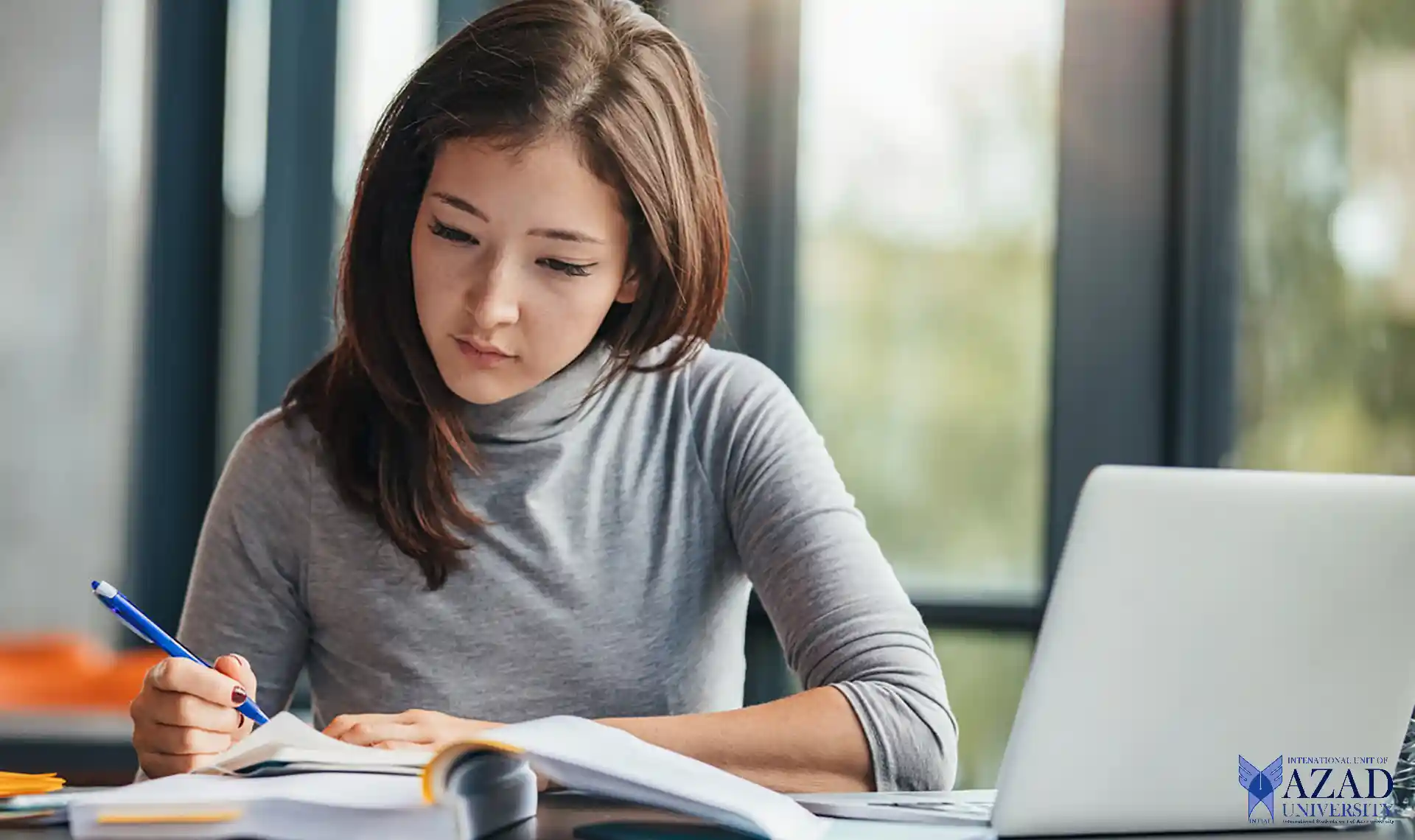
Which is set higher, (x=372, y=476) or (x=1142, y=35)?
(x=1142, y=35)

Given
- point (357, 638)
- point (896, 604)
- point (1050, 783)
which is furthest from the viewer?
point (357, 638)

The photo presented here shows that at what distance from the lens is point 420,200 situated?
50.7 inches

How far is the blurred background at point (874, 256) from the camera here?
2.31 meters

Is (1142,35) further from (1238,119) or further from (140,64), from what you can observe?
(140,64)

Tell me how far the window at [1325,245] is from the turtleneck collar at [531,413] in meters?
1.37

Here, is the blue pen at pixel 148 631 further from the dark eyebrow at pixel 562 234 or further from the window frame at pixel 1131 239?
the window frame at pixel 1131 239

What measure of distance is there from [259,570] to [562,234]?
427 mm

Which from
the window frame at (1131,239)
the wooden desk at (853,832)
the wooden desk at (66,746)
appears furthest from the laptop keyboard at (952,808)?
the wooden desk at (66,746)

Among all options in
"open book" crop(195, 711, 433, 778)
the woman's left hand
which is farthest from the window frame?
"open book" crop(195, 711, 433, 778)

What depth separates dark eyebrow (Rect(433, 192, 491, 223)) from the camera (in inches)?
47.2

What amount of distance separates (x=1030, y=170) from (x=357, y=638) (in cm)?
151

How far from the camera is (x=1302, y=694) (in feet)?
2.49

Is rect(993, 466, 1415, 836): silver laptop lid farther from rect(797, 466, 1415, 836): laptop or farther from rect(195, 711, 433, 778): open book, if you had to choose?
rect(195, 711, 433, 778): open book

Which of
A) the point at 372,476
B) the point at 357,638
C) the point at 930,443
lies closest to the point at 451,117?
the point at 372,476
